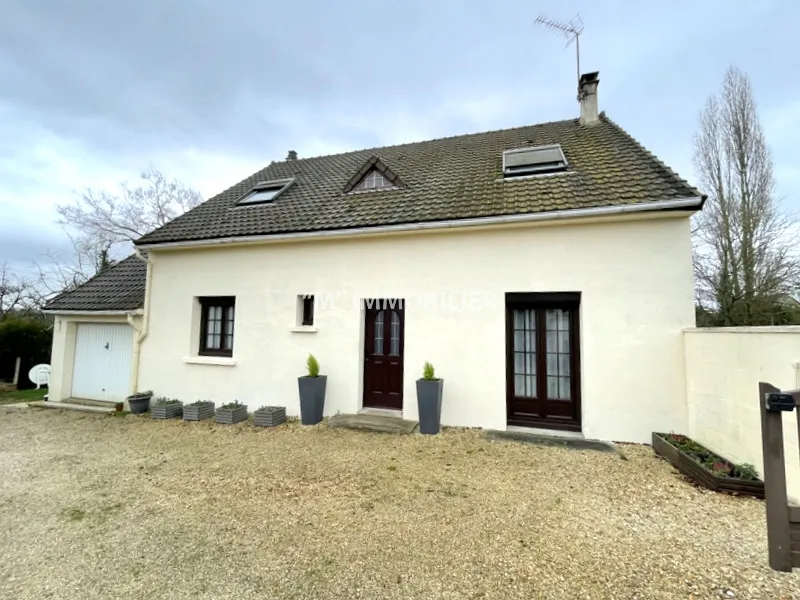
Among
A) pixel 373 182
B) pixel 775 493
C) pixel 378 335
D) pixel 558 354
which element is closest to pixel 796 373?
pixel 775 493

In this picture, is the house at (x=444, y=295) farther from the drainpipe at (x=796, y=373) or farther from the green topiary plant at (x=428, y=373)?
the drainpipe at (x=796, y=373)

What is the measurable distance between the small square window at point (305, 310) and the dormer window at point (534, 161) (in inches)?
212

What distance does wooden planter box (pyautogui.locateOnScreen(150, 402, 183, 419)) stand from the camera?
7.45m

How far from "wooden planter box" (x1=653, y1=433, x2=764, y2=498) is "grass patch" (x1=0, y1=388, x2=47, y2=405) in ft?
51.1

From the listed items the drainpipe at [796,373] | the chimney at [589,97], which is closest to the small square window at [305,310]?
the drainpipe at [796,373]

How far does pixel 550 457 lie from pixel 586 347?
203cm

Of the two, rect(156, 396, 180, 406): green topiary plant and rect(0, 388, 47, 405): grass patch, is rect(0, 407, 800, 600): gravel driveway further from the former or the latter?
rect(0, 388, 47, 405): grass patch

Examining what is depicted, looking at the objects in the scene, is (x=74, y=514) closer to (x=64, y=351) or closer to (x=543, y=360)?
(x=543, y=360)

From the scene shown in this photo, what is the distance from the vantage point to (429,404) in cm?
598

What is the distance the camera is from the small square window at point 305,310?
7500 mm

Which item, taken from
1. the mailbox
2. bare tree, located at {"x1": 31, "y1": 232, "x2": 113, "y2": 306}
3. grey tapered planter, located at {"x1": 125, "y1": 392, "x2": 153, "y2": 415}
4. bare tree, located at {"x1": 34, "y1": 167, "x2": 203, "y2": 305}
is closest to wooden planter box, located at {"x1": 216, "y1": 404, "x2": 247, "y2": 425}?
grey tapered planter, located at {"x1": 125, "y1": 392, "x2": 153, "y2": 415}

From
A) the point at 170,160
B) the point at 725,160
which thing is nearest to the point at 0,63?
the point at 170,160

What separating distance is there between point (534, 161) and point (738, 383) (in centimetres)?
569

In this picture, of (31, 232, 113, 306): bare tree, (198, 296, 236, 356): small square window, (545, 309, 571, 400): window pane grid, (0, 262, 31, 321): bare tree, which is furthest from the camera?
(31, 232, 113, 306): bare tree
